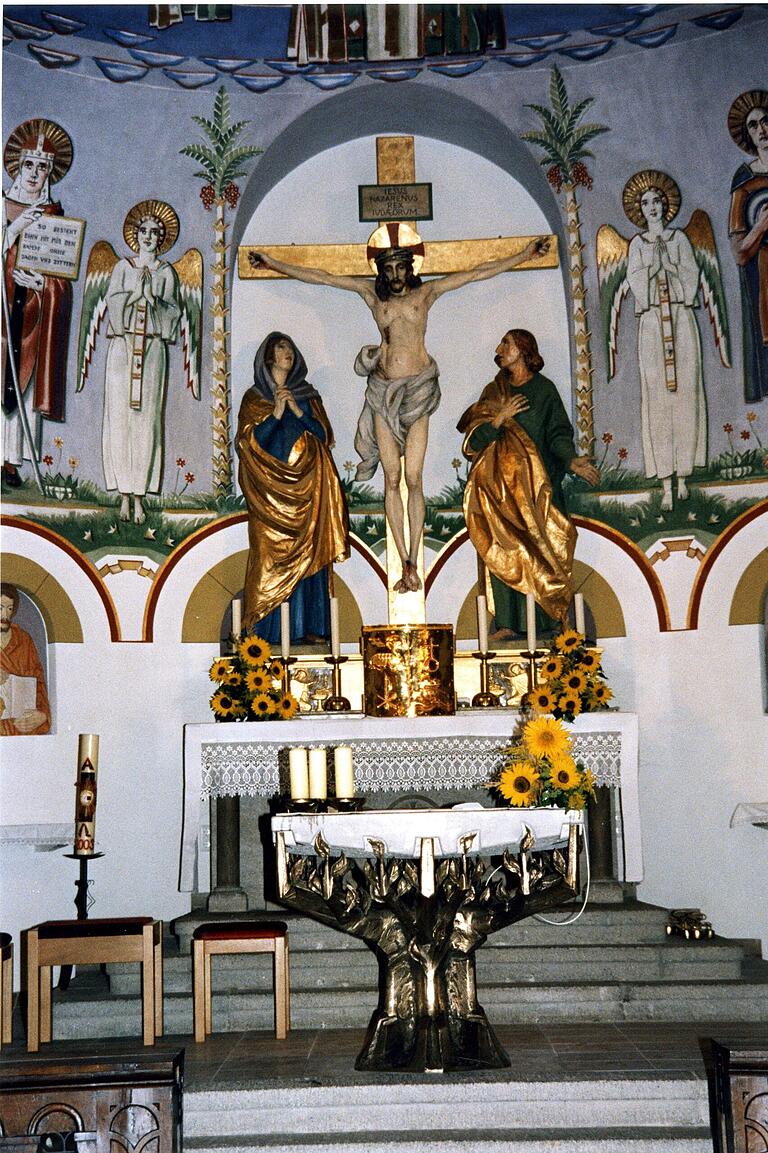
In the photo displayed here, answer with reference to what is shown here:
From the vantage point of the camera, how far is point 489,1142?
15.5 feet

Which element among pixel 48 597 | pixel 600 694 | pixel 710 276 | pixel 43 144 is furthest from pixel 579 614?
pixel 43 144

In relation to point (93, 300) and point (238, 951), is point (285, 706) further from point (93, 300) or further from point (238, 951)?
point (93, 300)

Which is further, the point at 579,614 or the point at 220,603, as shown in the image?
the point at 220,603

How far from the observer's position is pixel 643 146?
870 cm

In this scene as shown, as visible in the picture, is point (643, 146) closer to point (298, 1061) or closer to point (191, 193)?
point (191, 193)

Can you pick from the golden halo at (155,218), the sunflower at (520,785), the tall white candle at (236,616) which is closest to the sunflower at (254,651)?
the tall white candle at (236,616)

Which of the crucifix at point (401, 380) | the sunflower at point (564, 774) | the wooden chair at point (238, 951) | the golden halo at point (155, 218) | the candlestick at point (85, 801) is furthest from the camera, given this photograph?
the golden halo at point (155, 218)

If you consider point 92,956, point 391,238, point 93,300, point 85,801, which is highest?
point 391,238

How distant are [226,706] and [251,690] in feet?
0.57

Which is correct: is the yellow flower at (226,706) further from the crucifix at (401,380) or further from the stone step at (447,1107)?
the stone step at (447,1107)

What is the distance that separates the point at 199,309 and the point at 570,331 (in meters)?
2.57

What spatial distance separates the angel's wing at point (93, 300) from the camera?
342 inches

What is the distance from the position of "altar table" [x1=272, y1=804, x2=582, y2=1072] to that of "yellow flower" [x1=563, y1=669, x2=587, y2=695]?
2.17m

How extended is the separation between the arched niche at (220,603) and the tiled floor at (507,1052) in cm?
296
